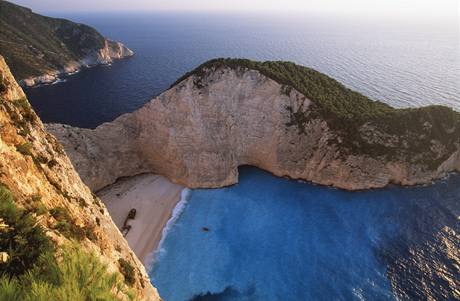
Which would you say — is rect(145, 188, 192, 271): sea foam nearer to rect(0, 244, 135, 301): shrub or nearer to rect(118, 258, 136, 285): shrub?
rect(118, 258, 136, 285): shrub

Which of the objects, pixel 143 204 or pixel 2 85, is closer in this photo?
pixel 2 85

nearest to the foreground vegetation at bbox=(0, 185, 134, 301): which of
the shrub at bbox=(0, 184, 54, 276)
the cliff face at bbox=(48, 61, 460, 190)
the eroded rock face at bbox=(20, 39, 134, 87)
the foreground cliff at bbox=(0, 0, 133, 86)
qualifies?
the shrub at bbox=(0, 184, 54, 276)

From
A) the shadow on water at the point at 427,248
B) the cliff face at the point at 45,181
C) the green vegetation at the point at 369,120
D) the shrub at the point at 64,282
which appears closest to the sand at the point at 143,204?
the cliff face at the point at 45,181

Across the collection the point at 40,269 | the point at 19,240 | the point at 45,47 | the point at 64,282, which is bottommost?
the point at 45,47

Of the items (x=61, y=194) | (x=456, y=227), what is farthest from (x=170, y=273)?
(x=456, y=227)

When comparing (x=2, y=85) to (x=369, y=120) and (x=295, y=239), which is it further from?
(x=369, y=120)

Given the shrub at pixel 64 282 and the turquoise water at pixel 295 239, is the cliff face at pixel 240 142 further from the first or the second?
the shrub at pixel 64 282

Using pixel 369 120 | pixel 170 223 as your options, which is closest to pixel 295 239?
pixel 170 223
